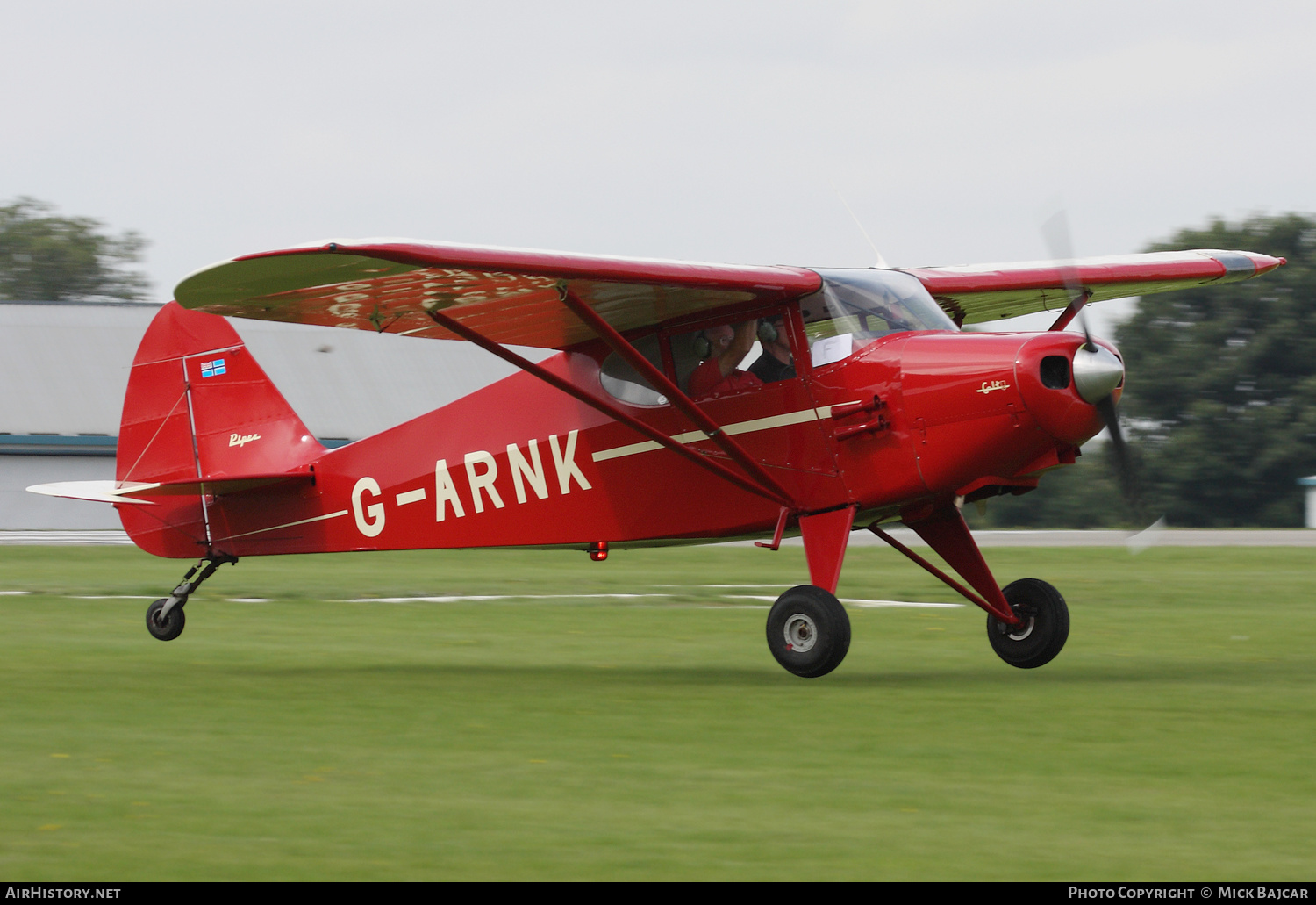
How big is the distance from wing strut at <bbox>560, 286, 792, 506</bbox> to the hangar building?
106 ft

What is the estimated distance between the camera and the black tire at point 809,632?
10219 mm

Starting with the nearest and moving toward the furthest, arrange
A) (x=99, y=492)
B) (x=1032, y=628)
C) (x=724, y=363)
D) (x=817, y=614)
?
(x=817, y=614), (x=724, y=363), (x=1032, y=628), (x=99, y=492)

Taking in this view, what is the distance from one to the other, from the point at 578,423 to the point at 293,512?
3.11 meters

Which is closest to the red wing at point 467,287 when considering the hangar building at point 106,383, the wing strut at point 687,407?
the wing strut at point 687,407

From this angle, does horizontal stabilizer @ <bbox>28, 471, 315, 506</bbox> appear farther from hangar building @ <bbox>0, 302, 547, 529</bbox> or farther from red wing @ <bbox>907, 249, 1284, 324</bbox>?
hangar building @ <bbox>0, 302, 547, 529</bbox>

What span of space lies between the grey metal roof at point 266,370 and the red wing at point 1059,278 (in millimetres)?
32544

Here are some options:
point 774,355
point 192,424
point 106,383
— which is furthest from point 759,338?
point 106,383

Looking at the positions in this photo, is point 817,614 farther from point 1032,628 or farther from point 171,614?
point 171,614

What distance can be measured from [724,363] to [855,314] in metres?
1.09

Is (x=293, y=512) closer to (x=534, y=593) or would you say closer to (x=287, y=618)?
(x=287, y=618)

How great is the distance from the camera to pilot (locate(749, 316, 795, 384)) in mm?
11000

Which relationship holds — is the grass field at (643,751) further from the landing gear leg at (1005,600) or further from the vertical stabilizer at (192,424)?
the vertical stabilizer at (192,424)

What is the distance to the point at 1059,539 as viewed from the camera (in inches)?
1453

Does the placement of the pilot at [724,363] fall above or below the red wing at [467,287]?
below
